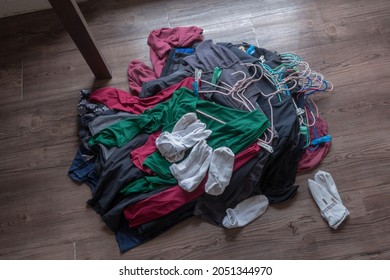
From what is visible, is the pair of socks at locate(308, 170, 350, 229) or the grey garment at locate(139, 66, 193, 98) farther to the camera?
the grey garment at locate(139, 66, 193, 98)

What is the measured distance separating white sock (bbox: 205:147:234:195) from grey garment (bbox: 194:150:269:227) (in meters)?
0.04

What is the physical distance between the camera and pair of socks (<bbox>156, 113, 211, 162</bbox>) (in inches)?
48.0

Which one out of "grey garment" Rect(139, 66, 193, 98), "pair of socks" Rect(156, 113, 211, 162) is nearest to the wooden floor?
"grey garment" Rect(139, 66, 193, 98)

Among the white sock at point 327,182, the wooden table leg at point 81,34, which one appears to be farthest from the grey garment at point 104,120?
the white sock at point 327,182

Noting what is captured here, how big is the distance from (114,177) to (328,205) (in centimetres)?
79

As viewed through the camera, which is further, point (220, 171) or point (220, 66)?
point (220, 66)

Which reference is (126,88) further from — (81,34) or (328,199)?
(328,199)

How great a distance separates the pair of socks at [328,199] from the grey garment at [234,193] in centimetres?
22

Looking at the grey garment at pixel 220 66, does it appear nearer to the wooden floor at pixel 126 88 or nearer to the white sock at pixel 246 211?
the wooden floor at pixel 126 88

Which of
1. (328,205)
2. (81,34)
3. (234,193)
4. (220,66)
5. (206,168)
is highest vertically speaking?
(81,34)

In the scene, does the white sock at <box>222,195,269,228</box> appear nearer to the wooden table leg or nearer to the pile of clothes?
the pile of clothes

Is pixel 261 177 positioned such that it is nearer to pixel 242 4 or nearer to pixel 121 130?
pixel 121 130

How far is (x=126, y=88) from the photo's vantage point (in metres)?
1.49

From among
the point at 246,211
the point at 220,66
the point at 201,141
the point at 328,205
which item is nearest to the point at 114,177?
the point at 201,141
